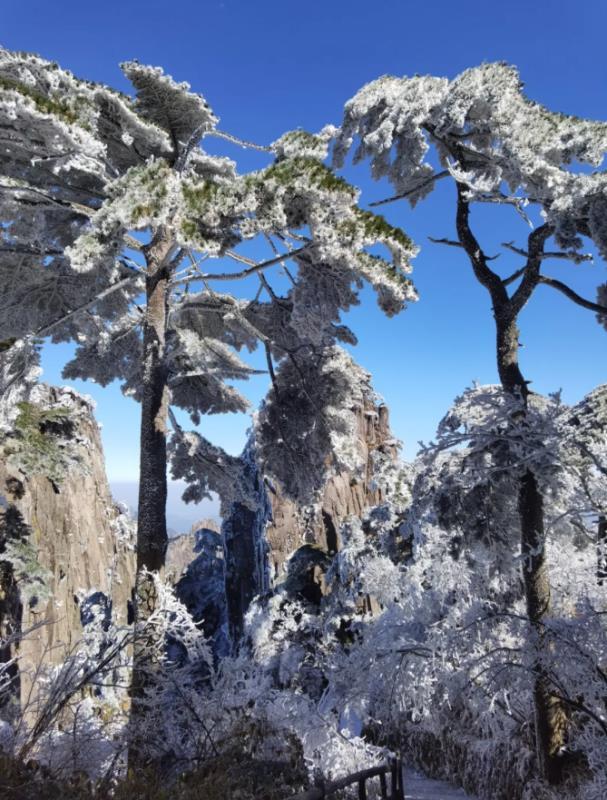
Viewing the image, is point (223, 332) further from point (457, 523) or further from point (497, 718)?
point (497, 718)

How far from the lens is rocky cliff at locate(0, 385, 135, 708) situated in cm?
1260

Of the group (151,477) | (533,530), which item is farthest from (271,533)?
(533,530)

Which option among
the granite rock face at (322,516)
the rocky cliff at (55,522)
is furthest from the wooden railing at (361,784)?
the granite rock face at (322,516)

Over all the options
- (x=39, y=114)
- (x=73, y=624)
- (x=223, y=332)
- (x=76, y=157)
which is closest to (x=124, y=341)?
(x=223, y=332)

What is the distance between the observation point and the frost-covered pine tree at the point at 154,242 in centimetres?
648

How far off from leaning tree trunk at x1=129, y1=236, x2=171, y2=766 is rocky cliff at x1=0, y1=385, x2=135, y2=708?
113 inches

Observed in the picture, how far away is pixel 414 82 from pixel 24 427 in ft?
39.4

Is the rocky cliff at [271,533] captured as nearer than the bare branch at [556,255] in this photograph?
No

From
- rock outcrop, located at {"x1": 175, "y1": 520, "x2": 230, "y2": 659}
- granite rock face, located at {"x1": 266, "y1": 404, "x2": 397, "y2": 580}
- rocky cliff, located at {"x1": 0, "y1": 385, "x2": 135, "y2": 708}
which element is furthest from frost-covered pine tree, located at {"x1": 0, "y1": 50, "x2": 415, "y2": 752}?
rock outcrop, located at {"x1": 175, "y1": 520, "x2": 230, "y2": 659}

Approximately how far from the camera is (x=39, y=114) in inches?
249

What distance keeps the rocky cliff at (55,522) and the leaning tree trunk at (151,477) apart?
2883mm

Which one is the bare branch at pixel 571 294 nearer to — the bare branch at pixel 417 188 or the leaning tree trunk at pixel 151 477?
the bare branch at pixel 417 188

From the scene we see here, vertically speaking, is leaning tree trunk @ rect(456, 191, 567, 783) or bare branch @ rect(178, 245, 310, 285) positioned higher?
bare branch @ rect(178, 245, 310, 285)

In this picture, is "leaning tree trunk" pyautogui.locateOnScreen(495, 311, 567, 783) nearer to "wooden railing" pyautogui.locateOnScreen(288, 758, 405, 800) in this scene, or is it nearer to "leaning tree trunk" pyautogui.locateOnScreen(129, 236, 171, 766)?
"wooden railing" pyautogui.locateOnScreen(288, 758, 405, 800)
